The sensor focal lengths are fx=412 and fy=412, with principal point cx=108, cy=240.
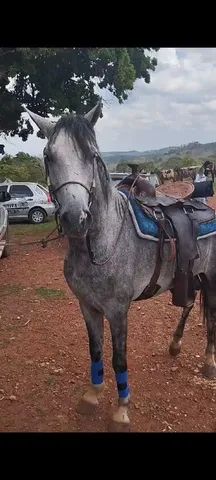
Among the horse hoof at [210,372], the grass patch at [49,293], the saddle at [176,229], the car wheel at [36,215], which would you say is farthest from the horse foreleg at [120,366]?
the car wheel at [36,215]

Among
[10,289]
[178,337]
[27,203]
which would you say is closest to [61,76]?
[27,203]

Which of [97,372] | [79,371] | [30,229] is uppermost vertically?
[97,372]

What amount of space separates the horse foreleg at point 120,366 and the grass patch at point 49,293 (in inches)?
136

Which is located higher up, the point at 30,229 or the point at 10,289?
the point at 10,289

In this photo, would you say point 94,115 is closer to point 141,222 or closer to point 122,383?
point 141,222

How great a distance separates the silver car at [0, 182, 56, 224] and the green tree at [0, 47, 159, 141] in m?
2.07

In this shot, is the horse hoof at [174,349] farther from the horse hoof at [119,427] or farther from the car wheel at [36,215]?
the car wheel at [36,215]

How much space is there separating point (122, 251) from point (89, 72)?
10.6 metres

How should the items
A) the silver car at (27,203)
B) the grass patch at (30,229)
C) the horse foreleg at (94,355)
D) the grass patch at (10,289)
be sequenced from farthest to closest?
the silver car at (27,203), the grass patch at (30,229), the grass patch at (10,289), the horse foreleg at (94,355)

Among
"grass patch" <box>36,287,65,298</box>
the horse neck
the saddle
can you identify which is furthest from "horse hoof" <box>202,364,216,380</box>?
"grass patch" <box>36,287,65,298</box>

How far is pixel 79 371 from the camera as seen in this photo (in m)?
4.11

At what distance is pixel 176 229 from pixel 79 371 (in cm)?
180

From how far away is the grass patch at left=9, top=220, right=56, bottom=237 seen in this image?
12.5m

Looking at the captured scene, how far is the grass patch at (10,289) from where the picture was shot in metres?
6.75
